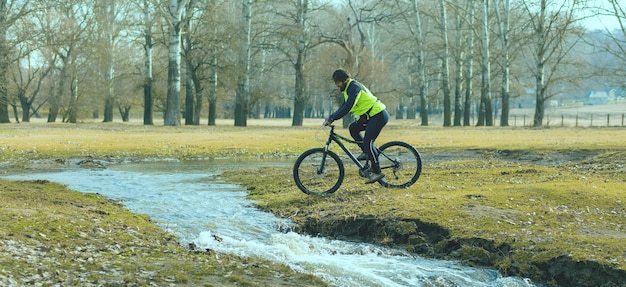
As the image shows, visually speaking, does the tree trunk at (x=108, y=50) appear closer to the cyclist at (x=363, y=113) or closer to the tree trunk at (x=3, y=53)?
the tree trunk at (x=3, y=53)

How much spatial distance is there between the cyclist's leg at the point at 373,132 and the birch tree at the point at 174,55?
101 feet

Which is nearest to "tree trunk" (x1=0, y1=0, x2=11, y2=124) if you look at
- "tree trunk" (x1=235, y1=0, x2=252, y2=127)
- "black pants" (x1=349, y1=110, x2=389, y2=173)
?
"tree trunk" (x1=235, y1=0, x2=252, y2=127)

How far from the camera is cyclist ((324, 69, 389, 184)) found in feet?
40.7

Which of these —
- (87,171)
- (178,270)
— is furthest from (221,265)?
(87,171)

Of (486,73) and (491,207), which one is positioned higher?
(486,73)

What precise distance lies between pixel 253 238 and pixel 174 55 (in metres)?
34.5

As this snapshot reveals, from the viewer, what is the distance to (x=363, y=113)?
12.8m

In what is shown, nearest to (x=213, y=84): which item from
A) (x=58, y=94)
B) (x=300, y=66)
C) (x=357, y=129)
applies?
(x=300, y=66)

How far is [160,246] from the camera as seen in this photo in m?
8.98

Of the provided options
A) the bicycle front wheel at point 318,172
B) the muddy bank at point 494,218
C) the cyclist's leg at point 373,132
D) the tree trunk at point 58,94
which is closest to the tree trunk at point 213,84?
the tree trunk at point 58,94

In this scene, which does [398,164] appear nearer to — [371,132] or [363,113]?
[371,132]

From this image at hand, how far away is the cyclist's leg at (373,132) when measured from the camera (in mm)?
12806

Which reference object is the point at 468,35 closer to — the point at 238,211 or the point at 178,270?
the point at 238,211

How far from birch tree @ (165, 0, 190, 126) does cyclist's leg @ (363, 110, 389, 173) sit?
3068cm
